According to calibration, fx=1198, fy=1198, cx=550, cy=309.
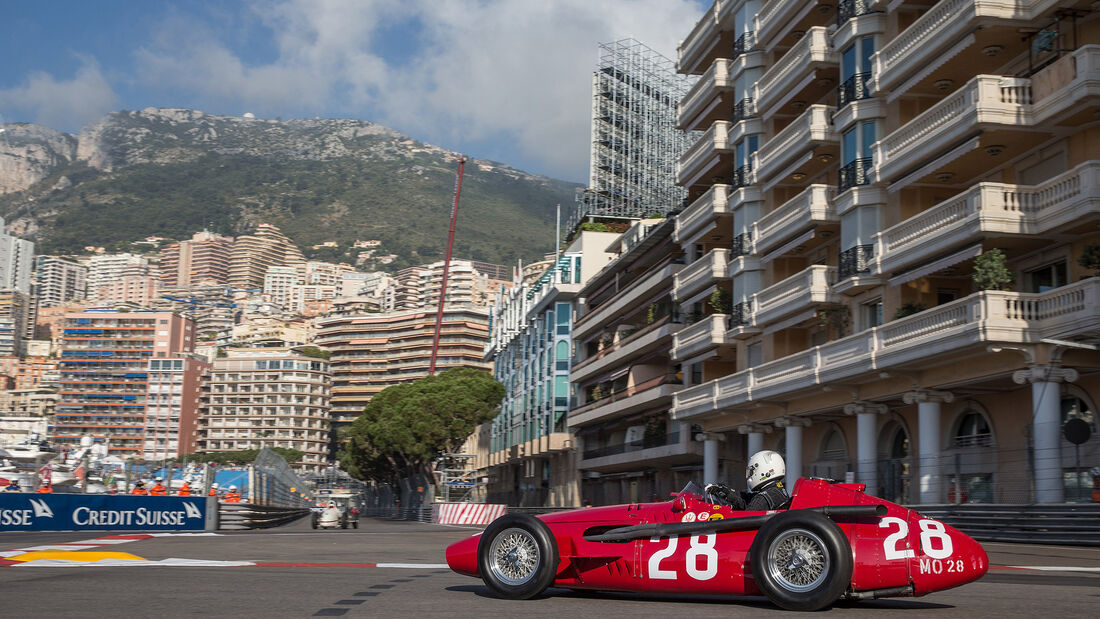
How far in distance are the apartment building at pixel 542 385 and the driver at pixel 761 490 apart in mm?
57838

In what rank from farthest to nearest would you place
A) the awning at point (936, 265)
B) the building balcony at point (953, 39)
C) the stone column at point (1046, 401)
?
the awning at point (936, 265) < the building balcony at point (953, 39) < the stone column at point (1046, 401)

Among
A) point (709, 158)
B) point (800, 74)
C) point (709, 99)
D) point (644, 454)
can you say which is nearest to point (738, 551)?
point (800, 74)

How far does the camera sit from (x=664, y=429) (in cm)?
5372

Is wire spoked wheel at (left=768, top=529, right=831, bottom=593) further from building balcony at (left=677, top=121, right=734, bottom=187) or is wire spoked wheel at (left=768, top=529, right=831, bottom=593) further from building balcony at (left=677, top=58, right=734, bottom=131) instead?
building balcony at (left=677, top=58, right=734, bottom=131)

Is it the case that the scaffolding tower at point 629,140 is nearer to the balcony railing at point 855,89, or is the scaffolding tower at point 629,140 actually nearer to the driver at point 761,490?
the balcony railing at point 855,89

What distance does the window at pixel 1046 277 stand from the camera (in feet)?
86.5

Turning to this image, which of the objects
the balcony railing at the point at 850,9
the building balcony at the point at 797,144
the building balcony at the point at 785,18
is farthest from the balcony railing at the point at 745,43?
the balcony railing at the point at 850,9

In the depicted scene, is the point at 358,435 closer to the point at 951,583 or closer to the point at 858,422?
the point at 858,422

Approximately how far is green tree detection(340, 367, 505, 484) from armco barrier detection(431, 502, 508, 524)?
73.8 ft

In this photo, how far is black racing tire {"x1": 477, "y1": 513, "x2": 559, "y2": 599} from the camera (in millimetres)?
9758

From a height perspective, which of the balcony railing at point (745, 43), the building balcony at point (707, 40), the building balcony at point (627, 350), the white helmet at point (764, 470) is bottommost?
the white helmet at point (764, 470)

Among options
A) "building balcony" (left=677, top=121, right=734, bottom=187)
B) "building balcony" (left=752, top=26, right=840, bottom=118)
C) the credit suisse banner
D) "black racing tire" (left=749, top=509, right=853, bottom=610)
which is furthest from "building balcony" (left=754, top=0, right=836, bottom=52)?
"black racing tire" (left=749, top=509, right=853, bottom=610)

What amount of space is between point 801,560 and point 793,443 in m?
29.5

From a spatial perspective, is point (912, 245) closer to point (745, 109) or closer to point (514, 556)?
point (745, 109)
